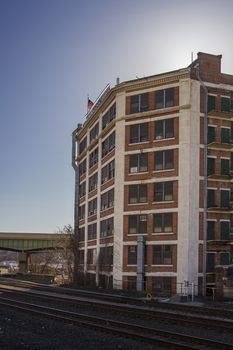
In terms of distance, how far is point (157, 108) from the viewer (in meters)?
49.6

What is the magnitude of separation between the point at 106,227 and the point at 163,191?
9754 mm

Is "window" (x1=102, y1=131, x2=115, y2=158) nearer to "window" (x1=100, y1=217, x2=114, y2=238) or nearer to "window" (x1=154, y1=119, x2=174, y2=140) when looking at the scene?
"window" (x1=154, y1=119, x2=174, y2=140)

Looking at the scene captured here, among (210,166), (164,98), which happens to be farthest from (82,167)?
(210,166)

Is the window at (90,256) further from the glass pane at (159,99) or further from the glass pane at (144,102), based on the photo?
the glass pane at (159,99)

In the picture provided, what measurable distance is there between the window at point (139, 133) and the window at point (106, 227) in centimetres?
834

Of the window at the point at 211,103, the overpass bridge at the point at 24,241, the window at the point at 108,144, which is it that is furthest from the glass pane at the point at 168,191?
the overpass bridge at the point at 24,241

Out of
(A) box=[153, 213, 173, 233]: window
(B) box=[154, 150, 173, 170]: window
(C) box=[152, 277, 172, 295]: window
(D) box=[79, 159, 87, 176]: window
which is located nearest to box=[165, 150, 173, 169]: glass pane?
(B) box=[154, 150, 173, 170]: window

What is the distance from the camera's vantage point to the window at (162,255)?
156 feet

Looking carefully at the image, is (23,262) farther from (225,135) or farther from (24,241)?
(225,135)

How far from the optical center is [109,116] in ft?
184

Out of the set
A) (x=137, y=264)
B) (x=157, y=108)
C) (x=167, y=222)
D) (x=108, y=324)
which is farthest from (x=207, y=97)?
(x=108, y=324)

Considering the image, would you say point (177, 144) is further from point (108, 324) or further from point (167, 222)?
point (108, 324)

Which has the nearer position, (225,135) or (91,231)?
(225,135)

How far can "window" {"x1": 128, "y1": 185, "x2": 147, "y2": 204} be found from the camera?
49.8m
